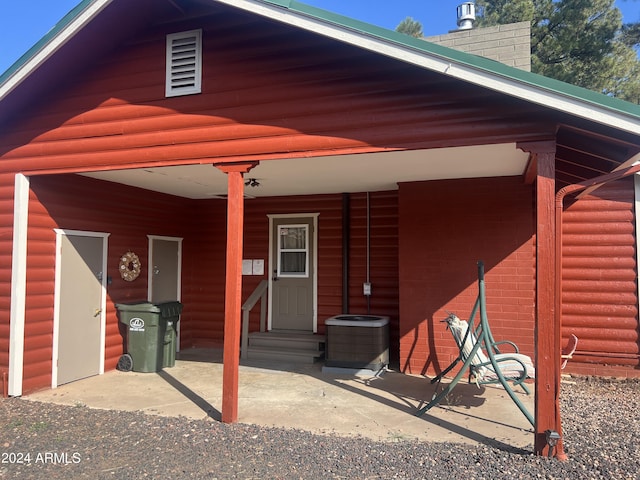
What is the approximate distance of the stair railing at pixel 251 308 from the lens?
24.3 ft

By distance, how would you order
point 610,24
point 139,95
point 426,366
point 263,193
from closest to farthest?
point 139,95, point 426,366, point 263,193, point 610,24

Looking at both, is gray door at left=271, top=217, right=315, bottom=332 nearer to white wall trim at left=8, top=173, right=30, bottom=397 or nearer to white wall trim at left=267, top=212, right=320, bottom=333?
white wall trim at left=267, top=212, right=320, bottom=333

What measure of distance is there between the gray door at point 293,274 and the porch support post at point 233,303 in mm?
3257

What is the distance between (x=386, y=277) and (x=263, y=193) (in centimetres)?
248

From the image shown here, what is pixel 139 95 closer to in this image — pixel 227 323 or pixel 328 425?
pixel 227 323

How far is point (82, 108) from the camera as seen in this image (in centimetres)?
554

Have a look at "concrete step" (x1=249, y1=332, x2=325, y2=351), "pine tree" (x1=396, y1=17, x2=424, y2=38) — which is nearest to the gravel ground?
"concrete step" (x1=249, y1=332, x2=325, y2=351)

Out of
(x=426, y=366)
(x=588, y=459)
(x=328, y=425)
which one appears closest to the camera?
(x=588, y=459)

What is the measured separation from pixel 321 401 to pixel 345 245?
300 cm

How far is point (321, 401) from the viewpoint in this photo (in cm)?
525

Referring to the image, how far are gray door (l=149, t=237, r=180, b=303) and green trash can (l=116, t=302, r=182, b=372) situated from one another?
2.77ft

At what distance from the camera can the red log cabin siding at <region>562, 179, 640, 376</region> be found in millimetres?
6359

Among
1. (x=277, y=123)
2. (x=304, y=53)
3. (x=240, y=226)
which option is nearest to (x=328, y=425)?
(x=240, y=226)

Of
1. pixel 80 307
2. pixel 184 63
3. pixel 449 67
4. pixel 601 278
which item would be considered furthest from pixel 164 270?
pixel 601 278
